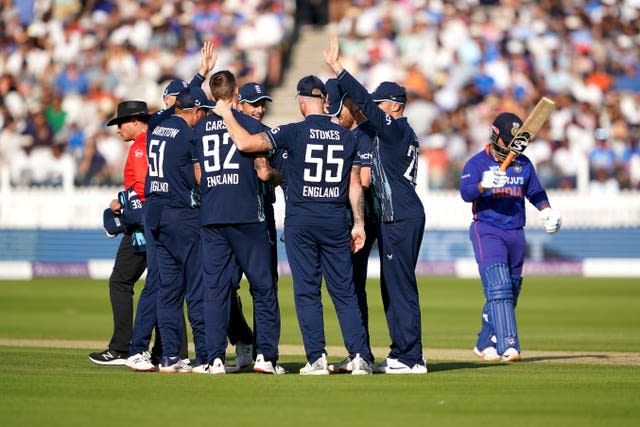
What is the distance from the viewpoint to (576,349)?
54.5ft

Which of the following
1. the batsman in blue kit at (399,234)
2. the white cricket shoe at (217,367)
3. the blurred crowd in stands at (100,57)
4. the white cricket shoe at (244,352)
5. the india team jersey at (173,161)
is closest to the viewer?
the white cricket shoe at (217,367)

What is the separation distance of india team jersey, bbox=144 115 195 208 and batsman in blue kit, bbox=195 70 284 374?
0.85 ft

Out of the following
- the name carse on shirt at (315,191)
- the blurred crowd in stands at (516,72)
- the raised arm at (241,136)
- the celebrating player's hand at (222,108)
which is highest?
the blurred crowd in stands at (516,72)

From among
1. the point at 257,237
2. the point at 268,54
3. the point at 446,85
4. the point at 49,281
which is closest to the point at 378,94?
the point at 257,237

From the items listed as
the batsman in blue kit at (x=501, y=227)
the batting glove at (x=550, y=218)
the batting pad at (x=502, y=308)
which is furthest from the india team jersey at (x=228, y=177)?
the batting glove at (x=550, y=218)

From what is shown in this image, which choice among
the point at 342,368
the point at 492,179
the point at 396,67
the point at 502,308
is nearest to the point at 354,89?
the point at 492,179

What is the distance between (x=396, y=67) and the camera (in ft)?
110

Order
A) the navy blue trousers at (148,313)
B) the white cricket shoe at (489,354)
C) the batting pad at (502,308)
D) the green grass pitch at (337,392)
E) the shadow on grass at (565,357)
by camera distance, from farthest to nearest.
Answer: the shadow on grass at (565,357) < the white cricket shoe at (489,354) < the batting pad at (502,308) < the navy blue trousers at (148,313) < the green grass pitch at (337,392)

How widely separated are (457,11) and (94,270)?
10.5 meters

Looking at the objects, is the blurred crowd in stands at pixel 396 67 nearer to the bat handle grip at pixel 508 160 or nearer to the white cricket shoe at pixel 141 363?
the bat handle grip at pixel 508 160

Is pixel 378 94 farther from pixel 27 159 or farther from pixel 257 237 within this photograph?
pixel 27 159

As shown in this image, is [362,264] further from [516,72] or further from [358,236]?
[516,72]

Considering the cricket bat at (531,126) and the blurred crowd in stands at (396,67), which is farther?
the blurred crowd in stands at (396,67)

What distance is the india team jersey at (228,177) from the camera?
41.1ft
